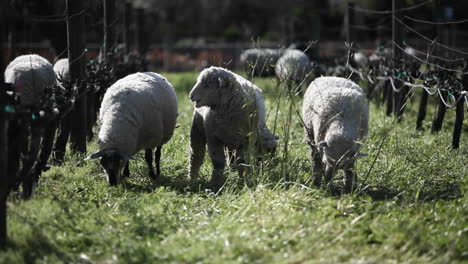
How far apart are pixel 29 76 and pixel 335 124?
12.1 ft

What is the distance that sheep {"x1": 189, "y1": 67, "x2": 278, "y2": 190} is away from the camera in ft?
20.7

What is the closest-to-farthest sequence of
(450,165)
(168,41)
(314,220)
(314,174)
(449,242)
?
(449,242) < (314,220) < (314,174) < (450,165) < (168,41)

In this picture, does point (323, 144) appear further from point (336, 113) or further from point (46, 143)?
point (46, 143)

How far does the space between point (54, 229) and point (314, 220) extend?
6.43ft

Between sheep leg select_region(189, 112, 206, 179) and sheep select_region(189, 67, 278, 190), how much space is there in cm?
15

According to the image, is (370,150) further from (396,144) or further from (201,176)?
(201,176)

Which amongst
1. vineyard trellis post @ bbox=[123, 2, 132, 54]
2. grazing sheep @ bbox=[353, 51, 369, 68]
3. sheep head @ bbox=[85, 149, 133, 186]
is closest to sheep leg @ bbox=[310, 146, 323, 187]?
sheep head @ bbox=[85, 149, 133, 186]

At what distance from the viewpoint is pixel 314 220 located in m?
4.78

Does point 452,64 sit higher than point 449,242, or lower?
higher

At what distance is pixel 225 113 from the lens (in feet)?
21.2

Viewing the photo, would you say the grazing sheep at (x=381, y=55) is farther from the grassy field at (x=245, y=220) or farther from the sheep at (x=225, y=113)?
the grassy field at (x=245, y=220)

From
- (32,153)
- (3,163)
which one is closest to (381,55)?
(32,153)

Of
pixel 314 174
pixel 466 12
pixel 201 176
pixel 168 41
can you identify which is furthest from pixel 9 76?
pixel 466 12

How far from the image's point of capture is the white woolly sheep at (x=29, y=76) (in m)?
7.13
